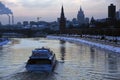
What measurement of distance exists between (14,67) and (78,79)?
11.9 m

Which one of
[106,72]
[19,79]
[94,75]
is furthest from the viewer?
[106,72]

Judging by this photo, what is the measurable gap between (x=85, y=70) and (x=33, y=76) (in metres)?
7.46

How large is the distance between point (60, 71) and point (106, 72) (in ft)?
15.4

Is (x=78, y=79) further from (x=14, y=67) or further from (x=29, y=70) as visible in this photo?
(x=14, y=67)

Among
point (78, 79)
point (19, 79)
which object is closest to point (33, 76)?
point (19, 79)

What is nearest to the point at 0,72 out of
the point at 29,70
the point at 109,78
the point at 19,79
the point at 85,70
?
the point at 29,70

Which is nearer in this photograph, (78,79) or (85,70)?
(78,79)

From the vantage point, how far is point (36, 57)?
1537 inches

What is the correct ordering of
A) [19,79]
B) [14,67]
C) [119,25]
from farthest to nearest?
[119,25], [14,67], [19,79]

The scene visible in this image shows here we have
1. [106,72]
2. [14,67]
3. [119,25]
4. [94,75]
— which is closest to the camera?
[94,75]

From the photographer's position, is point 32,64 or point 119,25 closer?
point 32,64

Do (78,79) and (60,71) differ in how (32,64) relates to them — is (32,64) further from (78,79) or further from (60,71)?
(78,79)

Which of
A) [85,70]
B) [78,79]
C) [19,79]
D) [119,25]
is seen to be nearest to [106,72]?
[85,70]

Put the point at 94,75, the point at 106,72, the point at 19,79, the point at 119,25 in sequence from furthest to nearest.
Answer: the point at 119,25 → the point at 106,72 → the point at 94,75 → the point at 19,79
